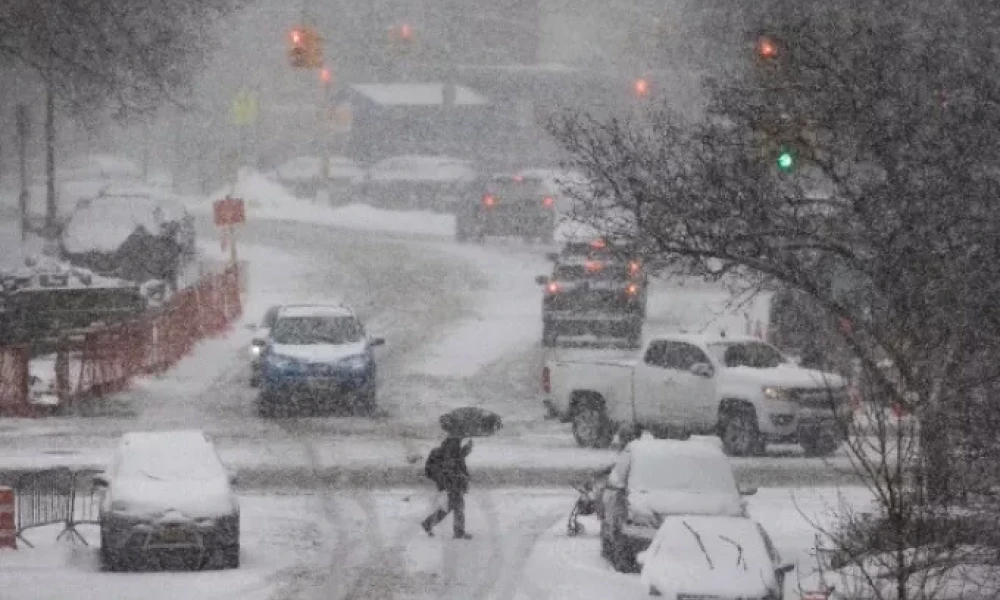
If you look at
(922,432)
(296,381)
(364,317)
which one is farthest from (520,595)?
(364,317)

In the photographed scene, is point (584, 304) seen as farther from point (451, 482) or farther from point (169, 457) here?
point (169, 457)

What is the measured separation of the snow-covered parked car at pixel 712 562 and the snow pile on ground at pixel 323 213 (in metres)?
46.2

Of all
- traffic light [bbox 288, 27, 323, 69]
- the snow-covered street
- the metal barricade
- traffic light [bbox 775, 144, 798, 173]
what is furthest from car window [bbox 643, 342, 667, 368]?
traffic light [bbox 288, 27, 323, 69]

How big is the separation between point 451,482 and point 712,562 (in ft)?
16.9

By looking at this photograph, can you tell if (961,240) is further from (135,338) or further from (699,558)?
(135,338)

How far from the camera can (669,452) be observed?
2027 centimetres

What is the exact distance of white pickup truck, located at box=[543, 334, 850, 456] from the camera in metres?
26.9

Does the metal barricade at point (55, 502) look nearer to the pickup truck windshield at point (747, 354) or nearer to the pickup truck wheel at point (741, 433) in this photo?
the pickup truck wheel at point (741, 433)

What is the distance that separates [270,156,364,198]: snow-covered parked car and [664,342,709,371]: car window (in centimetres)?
4594

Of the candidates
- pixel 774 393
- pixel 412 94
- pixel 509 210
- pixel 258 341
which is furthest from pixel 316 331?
pixel 412 94

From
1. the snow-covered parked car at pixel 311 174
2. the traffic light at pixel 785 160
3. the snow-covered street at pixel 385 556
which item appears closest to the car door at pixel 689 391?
the snow-covered street at pixel 385 556

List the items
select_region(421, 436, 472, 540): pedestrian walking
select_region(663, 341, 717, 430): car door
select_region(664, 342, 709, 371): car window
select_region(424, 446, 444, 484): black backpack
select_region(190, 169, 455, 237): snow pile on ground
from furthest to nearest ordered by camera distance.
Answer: select_region(190, 169, 455, 237): snow pile on ground → select_region(664, 342, 709, 371): car window → select_region(663, 341, 717, 430): car door → select_region(424, 446, 444, 484): black backpack → select_region(421, 436, 472, 540): pedestrian walking

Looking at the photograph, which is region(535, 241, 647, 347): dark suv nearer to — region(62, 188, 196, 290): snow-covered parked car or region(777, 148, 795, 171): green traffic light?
region(62, 188, 196, 290): snow-covered parked car

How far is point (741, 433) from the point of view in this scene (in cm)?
2736
